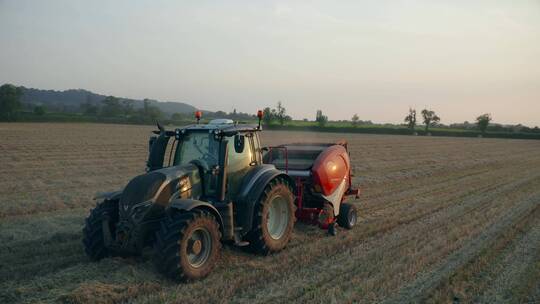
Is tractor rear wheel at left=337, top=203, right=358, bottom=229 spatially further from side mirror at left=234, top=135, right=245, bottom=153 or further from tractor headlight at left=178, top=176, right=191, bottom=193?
tractor headlight at left=178, top=176, right=191, bottom=193

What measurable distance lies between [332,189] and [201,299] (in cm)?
425

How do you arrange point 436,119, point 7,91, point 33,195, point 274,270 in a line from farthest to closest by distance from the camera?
point 436,119 < point 7,91 < point 33,195 < point 274,270

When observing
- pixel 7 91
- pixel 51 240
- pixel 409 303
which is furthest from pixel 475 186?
pixel 7 91

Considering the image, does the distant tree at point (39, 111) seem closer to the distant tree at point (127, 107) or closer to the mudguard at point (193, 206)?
the distant tree at point (127, 107)

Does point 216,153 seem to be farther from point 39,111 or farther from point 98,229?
point 39,111

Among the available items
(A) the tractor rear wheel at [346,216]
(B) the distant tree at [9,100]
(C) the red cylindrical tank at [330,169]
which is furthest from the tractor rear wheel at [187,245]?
(B) the distant tree at [9,100]

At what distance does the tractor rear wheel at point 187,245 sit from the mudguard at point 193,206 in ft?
0.30

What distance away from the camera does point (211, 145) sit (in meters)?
6.65

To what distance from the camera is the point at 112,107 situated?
87.8 metres

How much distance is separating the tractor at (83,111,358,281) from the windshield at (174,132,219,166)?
16 mm

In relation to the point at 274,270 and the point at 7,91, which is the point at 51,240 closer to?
the point at 274,270

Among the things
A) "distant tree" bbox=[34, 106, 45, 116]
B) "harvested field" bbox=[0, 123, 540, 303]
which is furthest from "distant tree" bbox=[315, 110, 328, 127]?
"harvested field" bbox=[0, 123, 540, 303]

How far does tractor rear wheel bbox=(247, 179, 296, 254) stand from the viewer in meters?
6.59

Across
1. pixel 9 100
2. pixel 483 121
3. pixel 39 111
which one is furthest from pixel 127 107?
pixel 483 121
